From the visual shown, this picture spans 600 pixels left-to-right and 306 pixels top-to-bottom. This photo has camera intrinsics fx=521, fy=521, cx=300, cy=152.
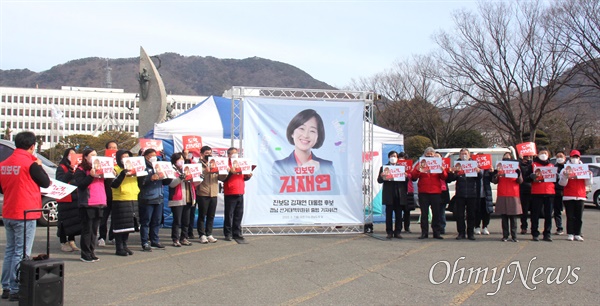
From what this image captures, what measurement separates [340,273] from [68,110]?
115m

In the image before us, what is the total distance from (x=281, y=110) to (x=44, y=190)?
17.6ft

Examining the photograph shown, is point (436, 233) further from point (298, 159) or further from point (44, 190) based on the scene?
point (44, 190)

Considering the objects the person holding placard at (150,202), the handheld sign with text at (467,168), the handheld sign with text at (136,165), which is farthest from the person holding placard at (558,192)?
the handheld sign with text at (136,165)

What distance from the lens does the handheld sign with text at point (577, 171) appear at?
10.4m

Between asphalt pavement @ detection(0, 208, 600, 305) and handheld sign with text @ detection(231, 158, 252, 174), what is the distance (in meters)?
1.43

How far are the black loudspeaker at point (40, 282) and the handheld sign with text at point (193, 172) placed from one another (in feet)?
13.5

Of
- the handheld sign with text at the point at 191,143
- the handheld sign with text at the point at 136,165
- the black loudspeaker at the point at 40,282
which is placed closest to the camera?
the black loudspeaker at the point at 40,282

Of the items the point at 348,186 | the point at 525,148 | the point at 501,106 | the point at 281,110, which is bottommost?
the point at 348,186

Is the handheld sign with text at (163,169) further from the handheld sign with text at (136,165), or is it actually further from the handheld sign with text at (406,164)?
the handheld sign with text at (406,164)

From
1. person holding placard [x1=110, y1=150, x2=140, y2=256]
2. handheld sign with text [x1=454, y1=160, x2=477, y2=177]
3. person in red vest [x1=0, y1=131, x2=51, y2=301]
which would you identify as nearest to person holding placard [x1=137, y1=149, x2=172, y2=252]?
person holding placard [x1=110, y1=150, x2=140, y2=256]

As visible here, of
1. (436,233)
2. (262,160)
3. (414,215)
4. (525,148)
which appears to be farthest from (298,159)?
(414,215)

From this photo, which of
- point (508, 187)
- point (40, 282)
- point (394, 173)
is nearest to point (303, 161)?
point (394, 173)

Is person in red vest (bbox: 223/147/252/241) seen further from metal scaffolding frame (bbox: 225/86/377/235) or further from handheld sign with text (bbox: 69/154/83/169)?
handheld sign with text (bbox: 69/154/83/169)

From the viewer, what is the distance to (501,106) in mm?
28422
